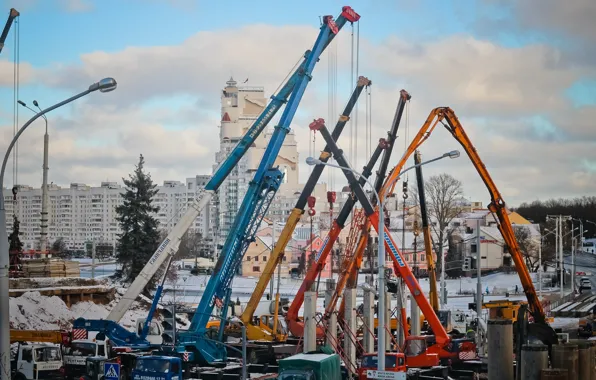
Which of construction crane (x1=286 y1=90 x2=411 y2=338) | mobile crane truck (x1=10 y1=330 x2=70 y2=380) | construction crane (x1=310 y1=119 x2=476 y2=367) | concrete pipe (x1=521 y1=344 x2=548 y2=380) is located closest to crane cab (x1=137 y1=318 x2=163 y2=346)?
mobile crane truck (x1=10 y1=330 x2=70 y2=380)

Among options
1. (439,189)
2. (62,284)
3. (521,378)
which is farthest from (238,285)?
(521,378)

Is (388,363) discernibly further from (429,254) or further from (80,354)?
(429,254)

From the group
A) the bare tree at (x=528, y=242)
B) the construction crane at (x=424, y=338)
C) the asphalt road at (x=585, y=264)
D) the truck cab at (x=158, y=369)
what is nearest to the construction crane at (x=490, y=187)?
the construction crane at (x=424, y=338)

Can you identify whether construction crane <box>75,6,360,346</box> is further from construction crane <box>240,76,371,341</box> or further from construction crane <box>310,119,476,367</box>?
construction crane <box>310,119,476,367</box>

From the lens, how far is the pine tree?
7244 cm

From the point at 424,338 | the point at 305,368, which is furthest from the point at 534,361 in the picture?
the point at 424,338

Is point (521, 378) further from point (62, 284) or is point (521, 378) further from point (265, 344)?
point (62, 284)

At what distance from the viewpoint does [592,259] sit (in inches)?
5241

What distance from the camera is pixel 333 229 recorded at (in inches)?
1692

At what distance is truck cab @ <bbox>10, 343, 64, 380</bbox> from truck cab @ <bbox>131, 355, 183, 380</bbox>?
5.05 m

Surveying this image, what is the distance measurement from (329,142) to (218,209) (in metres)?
154

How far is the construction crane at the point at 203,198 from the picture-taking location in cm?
3612

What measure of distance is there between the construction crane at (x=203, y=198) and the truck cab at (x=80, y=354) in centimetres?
252

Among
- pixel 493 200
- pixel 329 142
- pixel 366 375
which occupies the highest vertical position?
pixel 329 142
